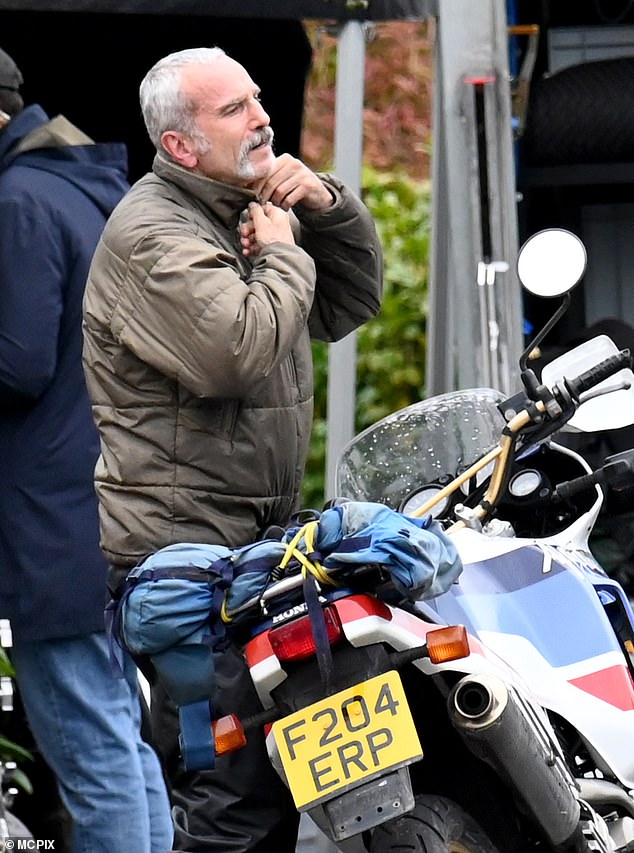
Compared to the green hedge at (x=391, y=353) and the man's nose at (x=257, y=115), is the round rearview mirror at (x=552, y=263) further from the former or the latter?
the green hedge at (x=391, y=353)

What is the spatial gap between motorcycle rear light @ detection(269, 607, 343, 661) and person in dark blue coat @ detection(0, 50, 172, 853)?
1428 millimetres

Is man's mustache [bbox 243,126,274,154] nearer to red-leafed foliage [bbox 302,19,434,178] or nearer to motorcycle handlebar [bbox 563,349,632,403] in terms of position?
motorcycle handlebar [bbox 563,349,632,403]

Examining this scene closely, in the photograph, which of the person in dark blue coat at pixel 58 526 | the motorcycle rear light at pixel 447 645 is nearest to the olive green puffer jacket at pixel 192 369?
the motorcycle rear light at pixel 447 645

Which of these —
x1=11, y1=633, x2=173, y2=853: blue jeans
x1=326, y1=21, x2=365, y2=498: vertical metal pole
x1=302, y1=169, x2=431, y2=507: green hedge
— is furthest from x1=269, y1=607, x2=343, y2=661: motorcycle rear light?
x1=302, y1=169, x2=431, y2=507: green hedge

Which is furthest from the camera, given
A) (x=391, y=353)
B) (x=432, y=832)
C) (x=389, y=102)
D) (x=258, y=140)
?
(x=389, y=102)

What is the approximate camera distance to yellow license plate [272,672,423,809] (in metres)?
3.05

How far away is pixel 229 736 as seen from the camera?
10.4 ft

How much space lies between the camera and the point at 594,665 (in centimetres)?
354

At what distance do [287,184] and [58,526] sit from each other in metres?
1.24

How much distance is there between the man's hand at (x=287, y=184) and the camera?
3703 millimetres

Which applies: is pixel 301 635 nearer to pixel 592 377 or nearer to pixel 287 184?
pixel 592 377

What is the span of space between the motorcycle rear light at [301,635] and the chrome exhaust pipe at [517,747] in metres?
0.24

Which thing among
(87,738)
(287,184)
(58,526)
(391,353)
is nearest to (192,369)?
(287,184)

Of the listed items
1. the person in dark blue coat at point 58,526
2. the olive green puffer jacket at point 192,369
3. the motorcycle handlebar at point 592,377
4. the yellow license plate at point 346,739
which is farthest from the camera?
the person in dark blue coat at point 58,526
